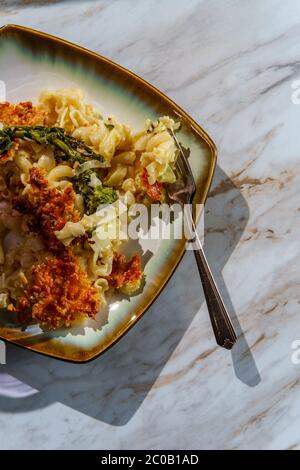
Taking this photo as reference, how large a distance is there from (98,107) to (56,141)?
226mm

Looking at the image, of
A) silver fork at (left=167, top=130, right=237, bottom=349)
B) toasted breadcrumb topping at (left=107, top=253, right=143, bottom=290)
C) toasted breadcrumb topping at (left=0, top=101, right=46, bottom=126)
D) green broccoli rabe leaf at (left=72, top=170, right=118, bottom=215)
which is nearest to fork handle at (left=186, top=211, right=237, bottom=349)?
silver fork at (left=167, top=130, right=237, bottom=349)

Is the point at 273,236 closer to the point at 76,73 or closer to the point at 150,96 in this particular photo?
the point at 150,96

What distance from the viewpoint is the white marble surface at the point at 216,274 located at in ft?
5.86

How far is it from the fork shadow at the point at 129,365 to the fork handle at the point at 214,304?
0.32 feet

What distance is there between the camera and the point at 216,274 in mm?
1831

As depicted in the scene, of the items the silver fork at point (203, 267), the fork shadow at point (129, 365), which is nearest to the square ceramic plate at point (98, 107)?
the silver fork at point (203, 267)

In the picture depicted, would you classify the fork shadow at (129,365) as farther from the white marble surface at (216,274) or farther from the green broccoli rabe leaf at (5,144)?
the green broccoli rabe leaf at (5,144)

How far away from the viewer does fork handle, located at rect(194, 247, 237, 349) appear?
1711 mm

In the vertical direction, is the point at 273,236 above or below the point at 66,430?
above

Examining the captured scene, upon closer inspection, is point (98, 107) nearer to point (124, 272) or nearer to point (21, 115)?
point (21, 115)

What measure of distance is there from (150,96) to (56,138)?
303 millimetres

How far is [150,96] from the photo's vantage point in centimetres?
170

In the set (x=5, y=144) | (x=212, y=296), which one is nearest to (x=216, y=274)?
(x=212, y=296)
